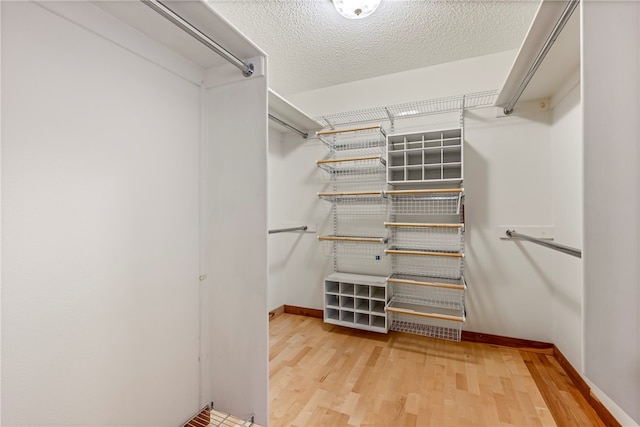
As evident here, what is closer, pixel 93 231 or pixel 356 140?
pixel 93 231

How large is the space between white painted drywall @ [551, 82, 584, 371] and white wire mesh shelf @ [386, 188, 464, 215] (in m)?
0.70

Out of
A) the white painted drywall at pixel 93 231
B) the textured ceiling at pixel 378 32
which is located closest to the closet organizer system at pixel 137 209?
the white painted drywall at pixel 93 231

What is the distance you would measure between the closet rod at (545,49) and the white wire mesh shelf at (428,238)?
1.13 metres

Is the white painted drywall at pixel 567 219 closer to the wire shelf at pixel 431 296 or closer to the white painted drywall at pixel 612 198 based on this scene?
the wire shelf at pixel 431 296

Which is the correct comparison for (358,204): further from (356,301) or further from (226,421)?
(226,421)

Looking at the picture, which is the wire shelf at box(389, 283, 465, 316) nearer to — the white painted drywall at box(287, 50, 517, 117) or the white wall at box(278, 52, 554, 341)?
the white wall at box(278, 52, 554, 341)

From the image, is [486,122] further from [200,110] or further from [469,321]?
[200,110]

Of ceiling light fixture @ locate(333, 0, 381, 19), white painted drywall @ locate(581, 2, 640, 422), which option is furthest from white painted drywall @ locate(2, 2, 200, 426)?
white painted drywall @ locate(581, 2, 640, 422)

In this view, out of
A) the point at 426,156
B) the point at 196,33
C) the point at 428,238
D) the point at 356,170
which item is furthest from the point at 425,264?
the point at 196,33

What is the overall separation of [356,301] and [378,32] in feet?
7.54

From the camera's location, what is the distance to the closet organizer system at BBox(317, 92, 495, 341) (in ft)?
7.72

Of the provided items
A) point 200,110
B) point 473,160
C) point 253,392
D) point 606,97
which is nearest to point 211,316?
point 253,392

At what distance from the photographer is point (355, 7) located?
1708mm

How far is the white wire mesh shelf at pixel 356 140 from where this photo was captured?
8.95 ft
